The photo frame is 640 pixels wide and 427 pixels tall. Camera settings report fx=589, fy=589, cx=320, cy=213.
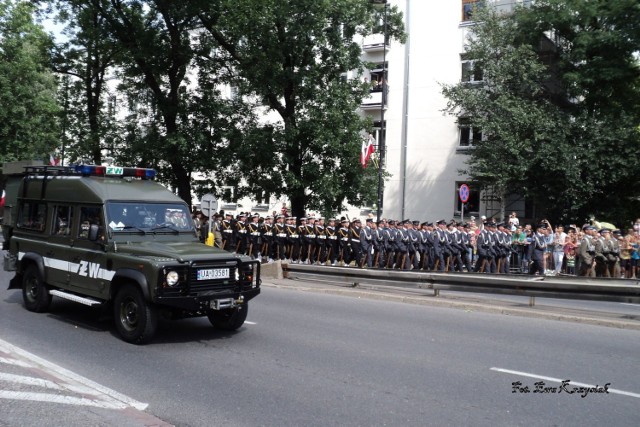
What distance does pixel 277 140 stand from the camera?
883 inches

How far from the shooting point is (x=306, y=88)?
21781 millimetres

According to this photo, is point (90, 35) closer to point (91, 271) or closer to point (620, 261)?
point (91, 271)

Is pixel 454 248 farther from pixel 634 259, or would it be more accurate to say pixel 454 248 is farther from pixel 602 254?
pixel 634 259

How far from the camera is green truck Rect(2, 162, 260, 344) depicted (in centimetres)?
788

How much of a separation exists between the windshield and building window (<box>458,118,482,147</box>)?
19.6 meters

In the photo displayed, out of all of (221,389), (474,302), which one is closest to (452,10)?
(474,302)

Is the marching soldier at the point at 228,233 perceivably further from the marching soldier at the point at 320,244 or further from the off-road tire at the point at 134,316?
the off-road tire at the point at 134,316

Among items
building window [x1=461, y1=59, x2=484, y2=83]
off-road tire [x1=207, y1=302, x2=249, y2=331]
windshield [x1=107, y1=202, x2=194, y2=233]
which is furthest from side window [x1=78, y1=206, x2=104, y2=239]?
building window [x1=461, y1=59, x2=484, y2=83]

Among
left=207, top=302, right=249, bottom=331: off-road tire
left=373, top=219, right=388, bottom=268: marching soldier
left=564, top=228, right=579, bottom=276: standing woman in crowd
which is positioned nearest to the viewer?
left=207, top=302, right=249, bottom=331: off-road tire

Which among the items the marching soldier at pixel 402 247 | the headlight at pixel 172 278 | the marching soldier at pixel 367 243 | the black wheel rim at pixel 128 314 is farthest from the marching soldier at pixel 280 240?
the headlight at pixel 172 278

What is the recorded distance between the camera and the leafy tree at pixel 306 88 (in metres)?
21.2

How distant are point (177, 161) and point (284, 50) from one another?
22.0ft

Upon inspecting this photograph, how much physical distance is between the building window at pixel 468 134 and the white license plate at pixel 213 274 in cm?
2048

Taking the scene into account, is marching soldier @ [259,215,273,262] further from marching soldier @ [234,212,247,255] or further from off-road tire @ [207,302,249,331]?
off-road tire @ [207,302,249,331]
